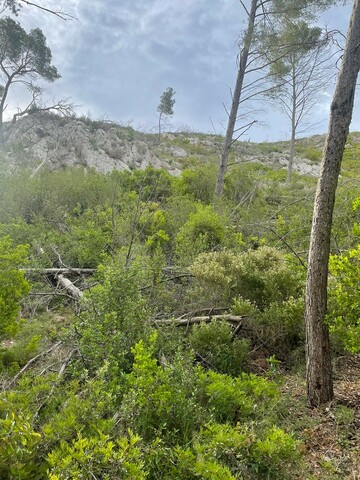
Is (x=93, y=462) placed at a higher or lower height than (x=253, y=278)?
higher

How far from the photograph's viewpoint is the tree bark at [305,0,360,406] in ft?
12.1

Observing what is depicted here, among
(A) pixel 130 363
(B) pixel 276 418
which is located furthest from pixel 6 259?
(B) pixel 276 418

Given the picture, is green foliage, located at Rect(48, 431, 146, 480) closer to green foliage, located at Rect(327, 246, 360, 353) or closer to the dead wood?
green foliage, located at Rect(327, 246, 360, 353)

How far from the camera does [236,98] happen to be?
38.5 ft

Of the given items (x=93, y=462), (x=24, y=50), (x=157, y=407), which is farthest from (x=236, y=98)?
(x=24, y=50)

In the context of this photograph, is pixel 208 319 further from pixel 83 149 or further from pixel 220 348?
pixel 83 149

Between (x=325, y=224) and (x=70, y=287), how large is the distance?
4.76 m

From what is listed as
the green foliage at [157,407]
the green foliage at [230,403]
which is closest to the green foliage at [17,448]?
the green foliage at [157,407]

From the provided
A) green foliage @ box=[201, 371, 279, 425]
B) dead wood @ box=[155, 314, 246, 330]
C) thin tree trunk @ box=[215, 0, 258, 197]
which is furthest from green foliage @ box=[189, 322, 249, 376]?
thin tree trunk @ box=[215, 0, 258, 197]

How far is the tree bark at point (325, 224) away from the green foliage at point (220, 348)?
1.07 metres

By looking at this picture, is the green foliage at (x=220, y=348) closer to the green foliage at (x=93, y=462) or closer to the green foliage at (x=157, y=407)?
the green foliage at (x=157, y=407)

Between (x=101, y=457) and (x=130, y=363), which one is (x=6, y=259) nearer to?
(x=130, y=363)

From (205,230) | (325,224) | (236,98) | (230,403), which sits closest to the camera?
(230,403)

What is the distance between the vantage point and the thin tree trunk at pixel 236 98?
36.8 ft
